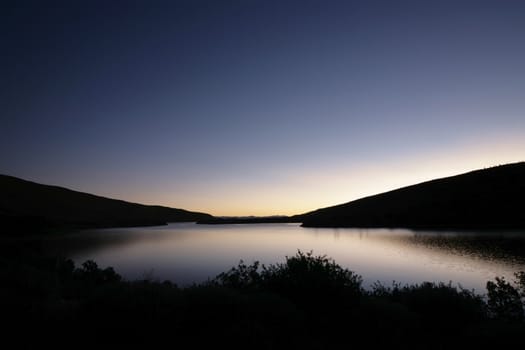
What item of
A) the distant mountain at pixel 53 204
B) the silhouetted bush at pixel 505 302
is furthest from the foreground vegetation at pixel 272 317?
the distant mountain at pixel 53 204

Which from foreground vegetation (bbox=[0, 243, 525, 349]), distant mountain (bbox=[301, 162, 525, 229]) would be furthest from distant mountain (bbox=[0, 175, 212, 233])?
foreground vegetation (bbox=[0, 243, 525, 349])

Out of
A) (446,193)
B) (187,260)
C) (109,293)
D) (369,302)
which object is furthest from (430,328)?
(446,193)

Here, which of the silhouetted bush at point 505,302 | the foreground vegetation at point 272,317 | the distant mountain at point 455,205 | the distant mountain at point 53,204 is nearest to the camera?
the foreground vegetation at point 272,317

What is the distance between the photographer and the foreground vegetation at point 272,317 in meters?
6.33

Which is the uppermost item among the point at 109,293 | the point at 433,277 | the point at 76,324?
the point at 109,293

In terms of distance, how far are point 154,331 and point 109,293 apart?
1.73 meters

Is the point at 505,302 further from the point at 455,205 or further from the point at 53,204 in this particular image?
the point at 53,204

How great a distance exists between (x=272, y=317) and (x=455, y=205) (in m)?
94.7

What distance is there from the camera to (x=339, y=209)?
13225 centimetres

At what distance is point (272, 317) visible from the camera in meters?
7.12

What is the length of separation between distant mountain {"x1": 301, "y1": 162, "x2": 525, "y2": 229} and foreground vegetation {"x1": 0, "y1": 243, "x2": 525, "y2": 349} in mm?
74236

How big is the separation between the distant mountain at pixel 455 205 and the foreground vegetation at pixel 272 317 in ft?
244

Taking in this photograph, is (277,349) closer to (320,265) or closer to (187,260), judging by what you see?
(320,265)

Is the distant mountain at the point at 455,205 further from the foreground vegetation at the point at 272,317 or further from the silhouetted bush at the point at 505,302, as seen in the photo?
the foreground vegetation at the point at 272,317
